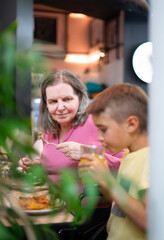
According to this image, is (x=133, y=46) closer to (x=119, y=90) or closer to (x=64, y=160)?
(x=64, y=160)

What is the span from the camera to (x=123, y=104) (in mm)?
1246

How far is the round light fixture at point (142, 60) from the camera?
227 inches

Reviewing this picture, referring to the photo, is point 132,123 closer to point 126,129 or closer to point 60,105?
point 126,129

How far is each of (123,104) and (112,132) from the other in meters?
0.09

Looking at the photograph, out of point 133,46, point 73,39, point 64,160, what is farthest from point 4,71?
point 73,39

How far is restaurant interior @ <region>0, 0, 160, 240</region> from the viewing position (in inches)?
162

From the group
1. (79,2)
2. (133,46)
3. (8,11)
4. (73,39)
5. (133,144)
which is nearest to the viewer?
(133,144)

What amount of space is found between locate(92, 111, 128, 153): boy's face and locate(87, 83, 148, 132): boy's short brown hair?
15 millimetres

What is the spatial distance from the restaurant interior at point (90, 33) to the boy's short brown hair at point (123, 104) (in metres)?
2.57

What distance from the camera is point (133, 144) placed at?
4.21 ft

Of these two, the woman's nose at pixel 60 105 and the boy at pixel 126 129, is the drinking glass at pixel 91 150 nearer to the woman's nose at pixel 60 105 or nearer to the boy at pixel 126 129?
the boy at pixel 126 129

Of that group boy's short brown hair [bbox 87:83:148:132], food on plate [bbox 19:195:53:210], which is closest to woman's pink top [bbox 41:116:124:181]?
food on plate [bbox 19:195:53:210]

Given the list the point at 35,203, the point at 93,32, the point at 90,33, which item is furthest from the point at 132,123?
the point at 90,33

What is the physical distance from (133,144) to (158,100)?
21.1 inches
